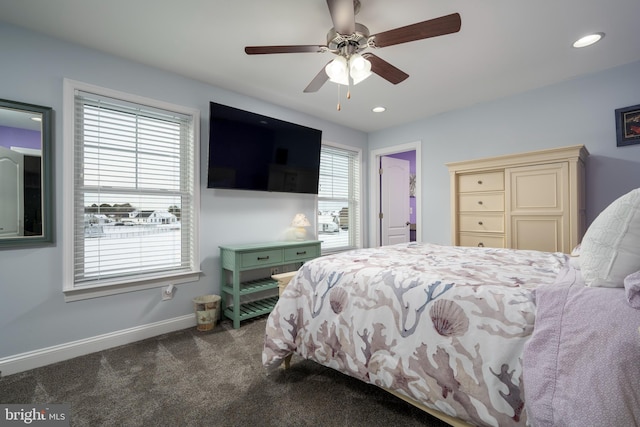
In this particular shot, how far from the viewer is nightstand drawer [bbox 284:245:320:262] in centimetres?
322

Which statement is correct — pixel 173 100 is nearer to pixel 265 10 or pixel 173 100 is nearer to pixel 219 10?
pixel 219 10

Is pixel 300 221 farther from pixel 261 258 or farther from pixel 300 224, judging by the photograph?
pixel 261 258

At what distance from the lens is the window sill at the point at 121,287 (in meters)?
2.23

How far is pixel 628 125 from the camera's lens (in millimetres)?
2584

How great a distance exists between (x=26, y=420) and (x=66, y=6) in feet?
7.96

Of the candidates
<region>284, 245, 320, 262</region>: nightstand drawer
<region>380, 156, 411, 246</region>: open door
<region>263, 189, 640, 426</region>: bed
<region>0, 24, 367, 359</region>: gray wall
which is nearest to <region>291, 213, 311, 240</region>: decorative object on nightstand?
<region>284, 245, 320, 262</region>: nightstand drawer

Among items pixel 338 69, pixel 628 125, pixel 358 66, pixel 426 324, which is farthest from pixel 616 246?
pixel 628 125

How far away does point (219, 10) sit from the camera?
1.88 meters

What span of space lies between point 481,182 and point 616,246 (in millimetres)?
2338

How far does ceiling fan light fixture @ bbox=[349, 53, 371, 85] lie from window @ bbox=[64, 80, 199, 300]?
1757mm

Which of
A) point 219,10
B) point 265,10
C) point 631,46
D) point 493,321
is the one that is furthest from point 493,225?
point 219,10

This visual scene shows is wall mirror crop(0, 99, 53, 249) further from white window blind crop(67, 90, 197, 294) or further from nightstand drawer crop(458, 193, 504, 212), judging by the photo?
nightstand drawer crop(458, 193, 504, 212)

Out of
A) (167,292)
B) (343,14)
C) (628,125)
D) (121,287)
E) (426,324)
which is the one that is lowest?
(167,292)

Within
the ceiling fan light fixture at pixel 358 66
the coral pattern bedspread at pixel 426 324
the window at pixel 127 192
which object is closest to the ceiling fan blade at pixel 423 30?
the ceiling fan light fixture at pixel 358 66
